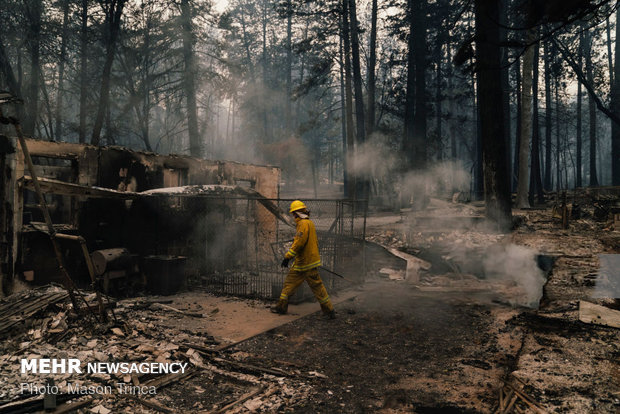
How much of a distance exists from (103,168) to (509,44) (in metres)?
9.82

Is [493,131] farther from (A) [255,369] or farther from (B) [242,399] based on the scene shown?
(B) [242,399]

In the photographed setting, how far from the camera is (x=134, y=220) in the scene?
434 inches

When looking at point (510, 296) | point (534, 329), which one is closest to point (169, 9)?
point (510, 296)

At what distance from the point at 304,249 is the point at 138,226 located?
5698 millimetres

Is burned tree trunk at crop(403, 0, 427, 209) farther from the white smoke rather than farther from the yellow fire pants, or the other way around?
the yellow fire pants

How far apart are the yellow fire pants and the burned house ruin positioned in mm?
1279

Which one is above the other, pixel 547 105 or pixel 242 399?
pixel 547 105

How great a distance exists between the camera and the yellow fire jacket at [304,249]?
771 centimetres

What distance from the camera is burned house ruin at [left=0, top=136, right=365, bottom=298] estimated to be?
9062 millimetres

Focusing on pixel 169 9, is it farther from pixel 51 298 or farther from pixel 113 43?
pixel 51 298

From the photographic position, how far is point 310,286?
7.87 meters

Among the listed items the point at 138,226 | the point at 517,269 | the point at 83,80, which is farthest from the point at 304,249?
the point at 83,80

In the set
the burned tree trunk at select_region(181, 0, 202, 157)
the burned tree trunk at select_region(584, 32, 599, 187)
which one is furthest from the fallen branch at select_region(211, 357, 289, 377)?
the burned tree trunk at select_region(584, 32, 599, 187)

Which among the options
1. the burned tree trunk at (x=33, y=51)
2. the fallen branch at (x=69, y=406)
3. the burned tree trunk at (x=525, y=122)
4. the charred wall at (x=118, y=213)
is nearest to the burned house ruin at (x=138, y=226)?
the charred wall at (x=118, y=213)
